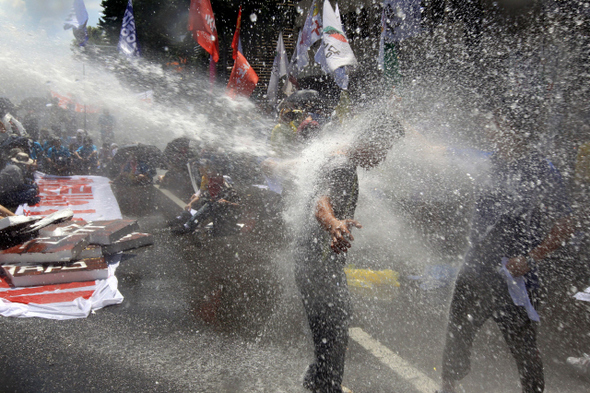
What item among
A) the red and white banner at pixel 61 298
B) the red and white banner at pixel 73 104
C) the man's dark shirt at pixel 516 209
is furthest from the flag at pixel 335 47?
the red and white banner at pixel 73 104

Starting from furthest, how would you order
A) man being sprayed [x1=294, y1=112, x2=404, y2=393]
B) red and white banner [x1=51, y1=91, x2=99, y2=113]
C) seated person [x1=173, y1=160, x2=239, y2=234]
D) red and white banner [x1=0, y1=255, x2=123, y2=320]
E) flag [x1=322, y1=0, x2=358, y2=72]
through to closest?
red and white banner [x1=51, y1=91, x2=99, y2=113]
flag [x1=322, y1=0, x2=358, y2=72]
seated person [x1=173, y1=160, x2=239, y2=234]
red and white banner [x1=0, y1=255, x2=123, y2=320]
man being sprayed [x1=294, y1=112, x2=404, y2=393]

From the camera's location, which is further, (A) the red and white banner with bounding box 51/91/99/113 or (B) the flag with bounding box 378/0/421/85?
(A) the red and white banner with bounding box 51/91/99/113

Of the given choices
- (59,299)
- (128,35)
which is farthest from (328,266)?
(128,35)

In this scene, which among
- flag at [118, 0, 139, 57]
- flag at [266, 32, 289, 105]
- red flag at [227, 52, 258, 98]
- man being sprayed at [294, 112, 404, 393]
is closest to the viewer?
man being sprayed at [294, 112, 404, 393]

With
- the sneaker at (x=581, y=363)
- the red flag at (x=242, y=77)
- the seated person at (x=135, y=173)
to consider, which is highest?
the red flag at (x=242, y=77)

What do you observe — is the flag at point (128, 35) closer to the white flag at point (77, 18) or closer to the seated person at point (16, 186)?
the white flag at point (77, 18)

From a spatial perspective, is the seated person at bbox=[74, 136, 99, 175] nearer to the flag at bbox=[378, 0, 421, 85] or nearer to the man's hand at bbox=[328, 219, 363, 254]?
the flag at bbox=[378, 0, 421, 85]

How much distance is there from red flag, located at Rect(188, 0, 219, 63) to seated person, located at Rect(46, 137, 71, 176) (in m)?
4.33

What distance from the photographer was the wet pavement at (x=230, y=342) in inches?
89.7

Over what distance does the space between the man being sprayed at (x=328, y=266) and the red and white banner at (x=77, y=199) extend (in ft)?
16.1

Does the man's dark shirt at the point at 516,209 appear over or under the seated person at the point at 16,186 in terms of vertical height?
over

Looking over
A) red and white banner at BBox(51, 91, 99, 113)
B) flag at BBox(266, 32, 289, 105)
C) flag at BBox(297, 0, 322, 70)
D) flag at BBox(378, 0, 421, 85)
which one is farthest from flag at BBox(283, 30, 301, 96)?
red and white banner at BBox(51, 91, 99, 113)

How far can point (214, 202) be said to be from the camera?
5625 mm

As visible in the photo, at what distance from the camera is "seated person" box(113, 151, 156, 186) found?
9039 mm
